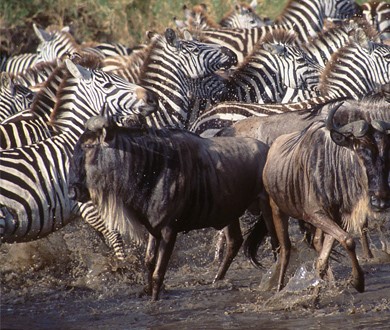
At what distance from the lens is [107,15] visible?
1966cm

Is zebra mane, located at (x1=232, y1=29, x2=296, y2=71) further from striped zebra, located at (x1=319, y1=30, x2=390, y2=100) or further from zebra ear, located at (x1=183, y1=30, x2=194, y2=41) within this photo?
zebra ear, located at (x1=183, y1=30, x2=194, y2=41)

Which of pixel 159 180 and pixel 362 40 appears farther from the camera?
pixel 362 40

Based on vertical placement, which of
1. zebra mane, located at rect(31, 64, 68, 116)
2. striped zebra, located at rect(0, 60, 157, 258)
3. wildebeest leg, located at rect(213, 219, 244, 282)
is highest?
zebra mane, located at rect(31, 64, 68, 116)

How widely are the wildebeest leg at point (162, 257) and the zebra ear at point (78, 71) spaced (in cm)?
242

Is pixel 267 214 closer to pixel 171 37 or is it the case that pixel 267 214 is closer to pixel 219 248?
pixel 219 248

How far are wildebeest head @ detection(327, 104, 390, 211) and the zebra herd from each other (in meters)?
1.42

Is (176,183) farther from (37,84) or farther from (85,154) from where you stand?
(37,84)

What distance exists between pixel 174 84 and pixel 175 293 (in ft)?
10.7

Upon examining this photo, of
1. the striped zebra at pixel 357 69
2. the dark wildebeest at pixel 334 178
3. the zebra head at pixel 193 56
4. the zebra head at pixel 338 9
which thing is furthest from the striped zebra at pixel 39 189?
the zebra head at pixel 338 9

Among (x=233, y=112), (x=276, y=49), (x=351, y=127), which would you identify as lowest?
(x=233, y=112)

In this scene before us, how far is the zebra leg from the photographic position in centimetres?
898

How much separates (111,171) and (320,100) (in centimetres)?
368

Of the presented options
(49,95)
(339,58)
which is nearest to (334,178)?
(49,95)

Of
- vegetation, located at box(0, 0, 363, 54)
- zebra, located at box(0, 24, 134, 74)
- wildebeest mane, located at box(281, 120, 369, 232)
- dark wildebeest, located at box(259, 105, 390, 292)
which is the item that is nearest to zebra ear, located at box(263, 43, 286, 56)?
zebra, located at box(0, 24, 134, 74)
